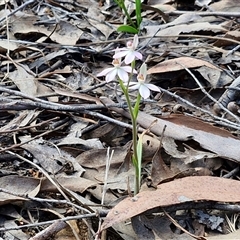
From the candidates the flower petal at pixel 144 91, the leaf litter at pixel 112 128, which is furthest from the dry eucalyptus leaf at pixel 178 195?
the flower petal at pixel 144 91

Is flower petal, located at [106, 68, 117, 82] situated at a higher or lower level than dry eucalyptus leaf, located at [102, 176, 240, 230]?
higher

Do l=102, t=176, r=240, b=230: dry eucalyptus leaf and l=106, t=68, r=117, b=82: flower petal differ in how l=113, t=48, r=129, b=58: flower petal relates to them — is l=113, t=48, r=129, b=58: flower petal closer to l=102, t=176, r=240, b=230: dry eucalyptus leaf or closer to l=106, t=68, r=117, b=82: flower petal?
l=106, t=68, r=117, b=82: flower petal

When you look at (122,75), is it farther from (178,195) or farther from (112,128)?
(112,128)

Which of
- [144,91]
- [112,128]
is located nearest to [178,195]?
[144,91]

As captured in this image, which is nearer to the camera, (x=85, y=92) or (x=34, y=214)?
(x=34, y=214)

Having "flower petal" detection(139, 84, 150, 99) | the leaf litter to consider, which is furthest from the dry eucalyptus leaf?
"flower petal" detection(139, 84, 150, 99)

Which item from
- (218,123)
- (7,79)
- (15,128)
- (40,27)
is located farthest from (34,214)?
(40,27)

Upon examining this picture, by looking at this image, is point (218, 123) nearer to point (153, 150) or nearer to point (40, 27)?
point (153, 150)

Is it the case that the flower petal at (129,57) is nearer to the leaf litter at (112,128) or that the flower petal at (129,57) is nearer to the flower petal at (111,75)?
the flower petal at (111,75)
